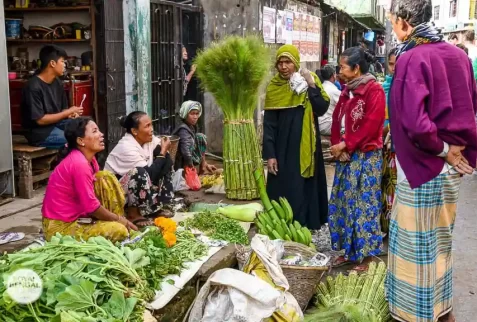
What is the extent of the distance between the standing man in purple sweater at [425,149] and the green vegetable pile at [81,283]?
148cm

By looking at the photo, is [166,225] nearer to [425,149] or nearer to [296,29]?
[425,149]

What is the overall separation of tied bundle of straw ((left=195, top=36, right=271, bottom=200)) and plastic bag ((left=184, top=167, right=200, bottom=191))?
541 millimetres

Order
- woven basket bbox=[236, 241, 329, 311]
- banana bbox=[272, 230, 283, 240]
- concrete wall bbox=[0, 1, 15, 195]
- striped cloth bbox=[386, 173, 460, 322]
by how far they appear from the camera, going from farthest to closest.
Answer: concrete wall bbox=[0, 1, 15, 195] → banana bbox=[272, 230, 283, 240] → woven basket bbox=[236, 241, 329, 311] → striped cloth bbox=[386, 173, 460, 322]

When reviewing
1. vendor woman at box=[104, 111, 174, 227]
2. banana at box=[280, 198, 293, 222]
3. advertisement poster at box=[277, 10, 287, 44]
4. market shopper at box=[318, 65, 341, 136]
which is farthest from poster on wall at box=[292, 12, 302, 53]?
banana at box=[280, 198, 293, 222]

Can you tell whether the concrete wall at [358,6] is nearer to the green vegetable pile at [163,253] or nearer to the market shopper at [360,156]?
the market shopper at [360,156]

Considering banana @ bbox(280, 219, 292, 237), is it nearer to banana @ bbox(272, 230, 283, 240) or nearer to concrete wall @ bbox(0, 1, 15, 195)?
banana @ bbox(272, 230, 283, 240)

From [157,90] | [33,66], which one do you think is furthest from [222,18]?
[33,66]

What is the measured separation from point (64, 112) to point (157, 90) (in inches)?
82.7

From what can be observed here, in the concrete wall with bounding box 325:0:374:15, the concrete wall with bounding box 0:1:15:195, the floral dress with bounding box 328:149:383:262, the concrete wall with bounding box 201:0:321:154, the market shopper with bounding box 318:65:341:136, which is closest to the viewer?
the floral dress with bounding box 328:149:383:262

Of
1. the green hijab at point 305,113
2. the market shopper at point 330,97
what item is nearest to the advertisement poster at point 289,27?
the market shopper at point 330,97

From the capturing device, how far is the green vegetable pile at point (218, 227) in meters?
4.62

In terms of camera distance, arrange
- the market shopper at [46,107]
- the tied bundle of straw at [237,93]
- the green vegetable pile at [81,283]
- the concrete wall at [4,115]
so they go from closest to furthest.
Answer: the green vegetable pile at [81,283], the concrete wall at [4,115], the tied bundle of straw at [237,93], the market shopper at [46,107]

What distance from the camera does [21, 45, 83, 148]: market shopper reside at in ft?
20.7

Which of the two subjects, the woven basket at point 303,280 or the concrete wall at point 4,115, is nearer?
the woven basket at point 303,280
